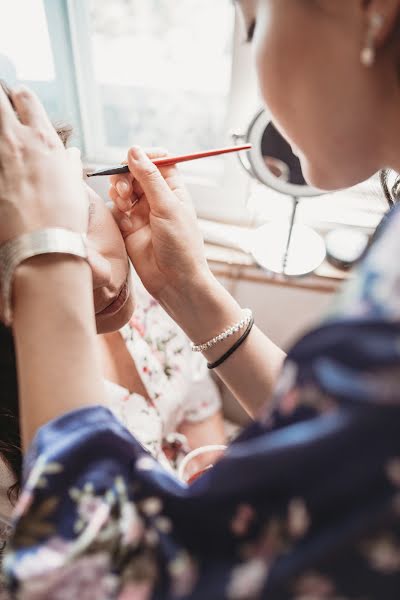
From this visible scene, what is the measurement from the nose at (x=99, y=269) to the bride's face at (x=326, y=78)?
31 cm

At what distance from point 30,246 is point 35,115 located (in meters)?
0.17

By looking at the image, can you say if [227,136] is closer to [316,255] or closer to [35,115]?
[316,255]

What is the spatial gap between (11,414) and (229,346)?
408 millimetres

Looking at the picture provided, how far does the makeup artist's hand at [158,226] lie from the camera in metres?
0.74

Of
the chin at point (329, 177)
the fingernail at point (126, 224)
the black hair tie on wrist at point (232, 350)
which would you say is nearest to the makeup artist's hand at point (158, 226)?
the fingernail at point (126, 224)

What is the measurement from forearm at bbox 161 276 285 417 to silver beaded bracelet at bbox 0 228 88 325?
0.30 metres

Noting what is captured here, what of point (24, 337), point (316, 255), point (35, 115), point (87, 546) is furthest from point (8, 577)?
point (316, 255)

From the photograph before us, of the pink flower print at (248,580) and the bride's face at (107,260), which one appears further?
the bride's face at (107,260)

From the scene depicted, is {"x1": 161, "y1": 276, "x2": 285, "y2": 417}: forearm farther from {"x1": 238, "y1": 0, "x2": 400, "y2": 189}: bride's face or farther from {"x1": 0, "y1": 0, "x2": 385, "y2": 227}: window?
{"x1": 0, "y1": 0, "x2": 385, "y2": 227}: window

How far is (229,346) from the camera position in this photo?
772mm

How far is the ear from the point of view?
41cm

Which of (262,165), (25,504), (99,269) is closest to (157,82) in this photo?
(262,165)

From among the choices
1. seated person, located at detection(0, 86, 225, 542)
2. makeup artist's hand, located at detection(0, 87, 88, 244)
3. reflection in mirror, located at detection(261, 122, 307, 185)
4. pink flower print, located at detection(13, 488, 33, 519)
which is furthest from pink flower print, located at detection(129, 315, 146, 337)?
pink flower print, located at detection(13, 488, 33, 519)

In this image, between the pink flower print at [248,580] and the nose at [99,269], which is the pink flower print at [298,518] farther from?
the nose at [99,269]
